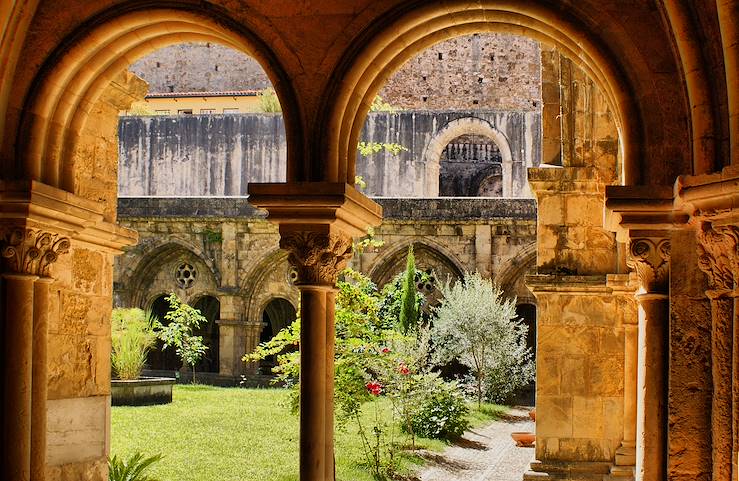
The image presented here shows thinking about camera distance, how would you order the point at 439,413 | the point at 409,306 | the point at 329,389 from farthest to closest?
the point at 409,306 → the point at 439,413 → the point at 329,389

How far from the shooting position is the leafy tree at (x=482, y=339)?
16938 mm

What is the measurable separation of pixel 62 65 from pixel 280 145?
1921 cm

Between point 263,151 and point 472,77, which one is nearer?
point 263,151

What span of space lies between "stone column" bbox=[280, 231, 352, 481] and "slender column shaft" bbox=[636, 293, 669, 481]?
1569 millimetres

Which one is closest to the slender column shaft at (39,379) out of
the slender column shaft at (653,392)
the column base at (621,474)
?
the slender column shaft at (653,392)

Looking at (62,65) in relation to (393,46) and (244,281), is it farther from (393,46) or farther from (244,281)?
(244,281)

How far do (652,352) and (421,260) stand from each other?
14918 millimetres

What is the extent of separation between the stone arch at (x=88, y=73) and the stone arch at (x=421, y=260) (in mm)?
13673

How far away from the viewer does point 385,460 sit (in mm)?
11273

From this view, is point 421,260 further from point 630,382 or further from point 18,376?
point 18,376

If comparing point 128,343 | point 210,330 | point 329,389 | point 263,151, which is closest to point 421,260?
point 210,330

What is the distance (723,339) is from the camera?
4523 mm

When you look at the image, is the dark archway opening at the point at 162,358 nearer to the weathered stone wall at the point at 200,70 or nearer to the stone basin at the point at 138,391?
the stone basin at the point at 138,391

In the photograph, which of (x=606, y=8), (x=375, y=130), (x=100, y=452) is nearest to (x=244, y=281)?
(x=375, y=130)
